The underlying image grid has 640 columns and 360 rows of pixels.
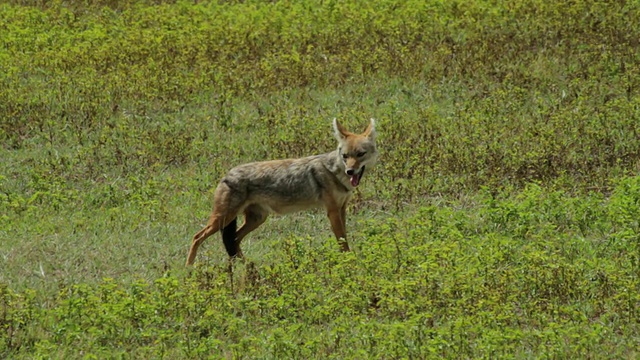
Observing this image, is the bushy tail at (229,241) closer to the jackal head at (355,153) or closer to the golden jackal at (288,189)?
the golden jackal at (288,189)

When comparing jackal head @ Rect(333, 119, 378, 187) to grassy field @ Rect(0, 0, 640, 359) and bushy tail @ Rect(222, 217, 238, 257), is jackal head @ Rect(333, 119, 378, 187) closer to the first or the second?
grassy field @ Rect(0, 0, 640, 359)

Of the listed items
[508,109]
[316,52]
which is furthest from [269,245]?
[316,52]

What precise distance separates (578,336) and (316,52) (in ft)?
34.9

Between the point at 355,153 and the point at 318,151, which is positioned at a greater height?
the point at 355,153

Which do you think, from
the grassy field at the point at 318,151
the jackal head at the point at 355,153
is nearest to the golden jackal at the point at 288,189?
the jackal head at the point at 355,153

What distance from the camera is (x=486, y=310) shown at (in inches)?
359

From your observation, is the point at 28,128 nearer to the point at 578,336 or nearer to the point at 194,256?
the point at 194,256

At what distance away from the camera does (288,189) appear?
36.6 ft

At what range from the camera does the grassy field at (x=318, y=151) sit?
8.96 meters

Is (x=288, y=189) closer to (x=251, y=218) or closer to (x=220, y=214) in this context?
(x=251, y=218)

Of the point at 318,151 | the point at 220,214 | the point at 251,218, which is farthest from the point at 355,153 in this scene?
the point at 318,151

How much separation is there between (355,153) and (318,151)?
3201mm

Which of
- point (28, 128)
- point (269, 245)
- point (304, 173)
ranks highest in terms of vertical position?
point (304, 173)

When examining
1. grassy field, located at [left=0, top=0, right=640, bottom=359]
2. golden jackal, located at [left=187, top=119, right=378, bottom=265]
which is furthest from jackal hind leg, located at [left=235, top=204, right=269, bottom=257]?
grassy field, located at [left=0, top=0, right=640, bottom=359]
